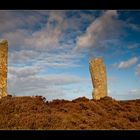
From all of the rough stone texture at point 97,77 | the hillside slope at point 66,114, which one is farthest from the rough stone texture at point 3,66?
the rough stone texture at point 97,77

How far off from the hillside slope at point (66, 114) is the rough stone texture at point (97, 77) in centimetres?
153

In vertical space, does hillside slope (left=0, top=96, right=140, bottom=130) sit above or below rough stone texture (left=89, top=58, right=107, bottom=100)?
below

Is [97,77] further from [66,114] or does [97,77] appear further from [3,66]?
[3,66]

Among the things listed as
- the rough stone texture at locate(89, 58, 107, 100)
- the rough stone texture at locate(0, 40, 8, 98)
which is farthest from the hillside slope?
the rough stone texture at locate(89, 58, 107, 100)

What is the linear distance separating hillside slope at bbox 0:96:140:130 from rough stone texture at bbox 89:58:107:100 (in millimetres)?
1525

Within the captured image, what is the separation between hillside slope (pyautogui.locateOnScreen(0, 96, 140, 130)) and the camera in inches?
504

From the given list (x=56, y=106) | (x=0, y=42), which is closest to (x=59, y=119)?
(x=56, y=106)

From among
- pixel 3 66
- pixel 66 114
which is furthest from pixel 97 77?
pixel 3 66

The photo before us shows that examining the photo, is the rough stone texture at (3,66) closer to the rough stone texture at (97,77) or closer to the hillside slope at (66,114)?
the hillside slope at (66,114)

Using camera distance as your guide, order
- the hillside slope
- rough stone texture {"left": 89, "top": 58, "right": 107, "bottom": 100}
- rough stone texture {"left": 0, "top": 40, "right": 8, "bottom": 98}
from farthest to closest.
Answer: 1. rough stone texture {"left": 89, "top": 58, "right": 107, "bottom": 100}
2. rough stone texture {"left": 0, "top": 40, "right": 8, "bottom": 98}
3. the hillside slope

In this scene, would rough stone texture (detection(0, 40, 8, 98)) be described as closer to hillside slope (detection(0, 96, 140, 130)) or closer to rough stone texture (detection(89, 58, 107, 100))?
hillside slope (detection(0, 96, 140, 130))

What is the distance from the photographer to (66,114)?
13.8 metres
